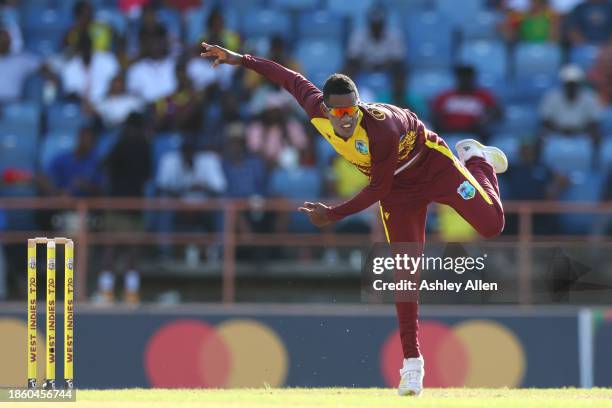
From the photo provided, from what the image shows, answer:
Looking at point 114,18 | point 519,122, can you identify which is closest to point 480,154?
point 519,122

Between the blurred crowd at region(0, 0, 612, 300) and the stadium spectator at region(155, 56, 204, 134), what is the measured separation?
0.02 m

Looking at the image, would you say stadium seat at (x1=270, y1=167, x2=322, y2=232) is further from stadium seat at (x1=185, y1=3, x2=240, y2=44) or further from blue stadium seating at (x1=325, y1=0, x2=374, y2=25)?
blue stadium seating at (x1=325, y1=0, x2=374, y2=25)

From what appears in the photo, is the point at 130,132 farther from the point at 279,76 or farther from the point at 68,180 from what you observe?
the point at 279,76

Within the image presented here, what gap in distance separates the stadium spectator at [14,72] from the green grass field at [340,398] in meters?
7.61

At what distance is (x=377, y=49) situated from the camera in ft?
59.5

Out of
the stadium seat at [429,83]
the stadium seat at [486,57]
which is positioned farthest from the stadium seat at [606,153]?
the stadium seat at [429,83]

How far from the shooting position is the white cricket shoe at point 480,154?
11.3 meters

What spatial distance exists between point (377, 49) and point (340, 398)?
27.9 ft

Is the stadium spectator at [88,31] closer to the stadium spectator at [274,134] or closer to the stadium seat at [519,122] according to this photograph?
the stadium spectator at [274,134]

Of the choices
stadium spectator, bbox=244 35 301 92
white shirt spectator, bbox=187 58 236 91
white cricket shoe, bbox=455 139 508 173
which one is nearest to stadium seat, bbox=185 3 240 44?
white shirt spectator, bbox=187 58 236 91

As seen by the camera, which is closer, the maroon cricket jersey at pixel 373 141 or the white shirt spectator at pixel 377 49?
the maroon cricket jersey at pixel 373 141

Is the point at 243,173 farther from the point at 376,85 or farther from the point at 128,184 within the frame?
the point at 376,85

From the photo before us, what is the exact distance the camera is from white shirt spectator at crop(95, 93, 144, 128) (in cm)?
1723

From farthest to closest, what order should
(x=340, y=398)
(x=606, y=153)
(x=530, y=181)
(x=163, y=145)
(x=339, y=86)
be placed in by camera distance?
1. (x=163, y=145)
2. (x=606, y=153)
3. (x=530, y=181)
4. (x=340, y=398)
5. (x=339, y=86)
